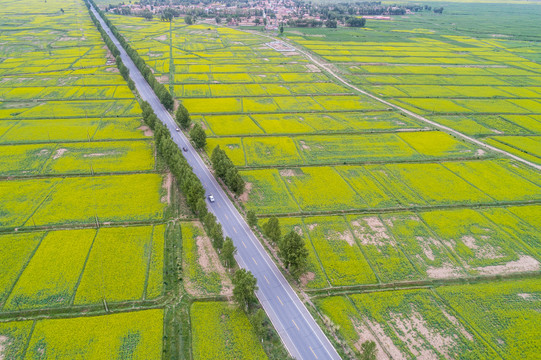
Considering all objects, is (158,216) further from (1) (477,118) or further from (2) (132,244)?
(1) (477,118)

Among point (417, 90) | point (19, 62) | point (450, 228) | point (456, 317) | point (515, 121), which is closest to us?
point (456, 317)

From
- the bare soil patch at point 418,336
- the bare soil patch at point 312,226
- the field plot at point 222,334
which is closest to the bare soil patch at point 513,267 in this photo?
the bare soil patch at point 418,336

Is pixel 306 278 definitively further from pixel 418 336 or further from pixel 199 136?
pixel 199 136

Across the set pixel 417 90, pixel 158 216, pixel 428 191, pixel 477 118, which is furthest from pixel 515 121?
pixel 158 216

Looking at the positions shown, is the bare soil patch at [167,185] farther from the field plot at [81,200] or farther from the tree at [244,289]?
the tree at [244,289]

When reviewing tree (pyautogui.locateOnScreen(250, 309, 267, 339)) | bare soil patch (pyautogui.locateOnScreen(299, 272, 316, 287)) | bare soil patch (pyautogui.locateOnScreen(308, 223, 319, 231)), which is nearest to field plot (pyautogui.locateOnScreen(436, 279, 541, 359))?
bare soil patch (pyautogui.locateOnScreen(299, 272, 316, 287))
